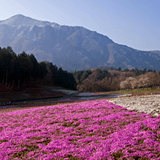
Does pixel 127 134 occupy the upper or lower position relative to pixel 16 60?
lower

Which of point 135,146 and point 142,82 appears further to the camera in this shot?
point 142,82

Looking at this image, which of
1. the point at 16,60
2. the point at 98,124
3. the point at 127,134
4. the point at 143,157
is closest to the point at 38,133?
the point at 98,124

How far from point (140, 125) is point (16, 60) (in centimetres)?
7092

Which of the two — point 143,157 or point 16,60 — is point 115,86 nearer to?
point 16,60

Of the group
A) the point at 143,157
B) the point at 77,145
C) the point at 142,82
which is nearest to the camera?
the point at 143,157

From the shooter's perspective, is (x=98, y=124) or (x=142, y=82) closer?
(x=98, y=124)

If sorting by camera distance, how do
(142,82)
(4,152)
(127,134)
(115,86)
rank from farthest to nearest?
(115,86)
(142,82)
(127,134)
(4,152)

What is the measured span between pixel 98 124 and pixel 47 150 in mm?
7581

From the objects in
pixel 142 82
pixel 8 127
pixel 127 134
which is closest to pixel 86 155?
pixel 127 134

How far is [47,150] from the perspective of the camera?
1150 centimetres

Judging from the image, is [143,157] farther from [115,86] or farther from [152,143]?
[115,86]

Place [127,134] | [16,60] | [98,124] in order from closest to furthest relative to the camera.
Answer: [127,134] < [98,124] < [16,60]

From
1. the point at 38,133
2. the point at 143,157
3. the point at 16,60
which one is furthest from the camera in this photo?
the point at 16,60

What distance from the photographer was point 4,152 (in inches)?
447
